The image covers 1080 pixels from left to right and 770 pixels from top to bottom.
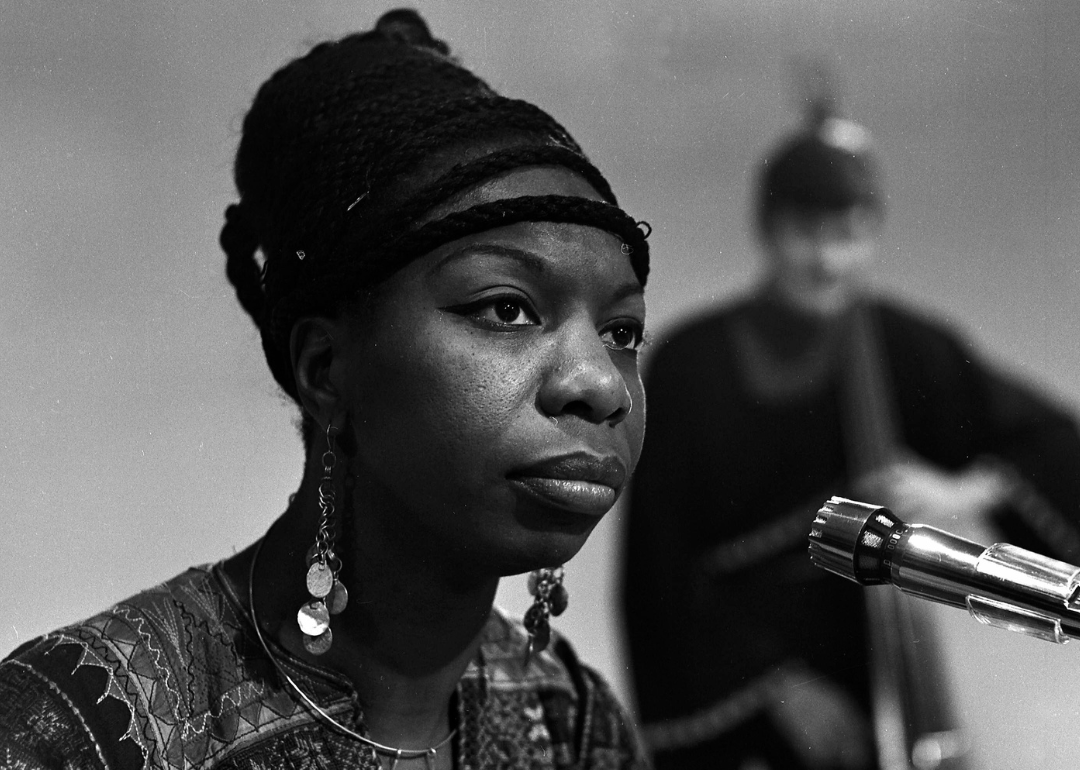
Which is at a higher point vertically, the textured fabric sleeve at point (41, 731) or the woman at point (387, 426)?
the woman at point (387, 426)

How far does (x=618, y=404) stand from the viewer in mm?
1067

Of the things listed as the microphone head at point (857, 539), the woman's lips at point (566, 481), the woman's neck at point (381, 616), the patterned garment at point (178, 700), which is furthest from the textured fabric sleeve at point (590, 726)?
the microphone head at point (857, 539)

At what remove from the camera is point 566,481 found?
1042 millimetres

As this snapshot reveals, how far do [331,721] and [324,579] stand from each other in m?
0.16

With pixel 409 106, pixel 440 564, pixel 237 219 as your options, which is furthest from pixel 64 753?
pixel 409 106

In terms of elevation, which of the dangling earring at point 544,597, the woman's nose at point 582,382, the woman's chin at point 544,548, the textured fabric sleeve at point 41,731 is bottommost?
the textured fabric sleeve at point 41,731

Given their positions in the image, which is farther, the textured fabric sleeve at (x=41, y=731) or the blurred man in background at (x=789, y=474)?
the blurred man in background at (x=789, y=474)

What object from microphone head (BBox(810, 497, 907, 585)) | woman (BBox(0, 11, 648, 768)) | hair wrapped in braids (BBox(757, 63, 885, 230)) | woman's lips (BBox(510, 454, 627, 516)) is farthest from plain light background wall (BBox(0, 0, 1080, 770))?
hair wrapped in braids (BBox(757, 63, 885, 230))

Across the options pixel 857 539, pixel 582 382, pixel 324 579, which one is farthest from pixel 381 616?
pixel 857 539

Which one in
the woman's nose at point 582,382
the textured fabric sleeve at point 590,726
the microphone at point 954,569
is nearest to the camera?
the microphone at point 954,569

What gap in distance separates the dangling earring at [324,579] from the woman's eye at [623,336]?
258 millimetres

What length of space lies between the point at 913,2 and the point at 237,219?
2.76 ft

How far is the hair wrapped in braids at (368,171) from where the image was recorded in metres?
1.08

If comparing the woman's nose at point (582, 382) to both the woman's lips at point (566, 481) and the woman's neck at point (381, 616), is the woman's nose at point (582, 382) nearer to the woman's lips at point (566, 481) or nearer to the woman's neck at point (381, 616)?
the woman's lips at point (566, 481)
